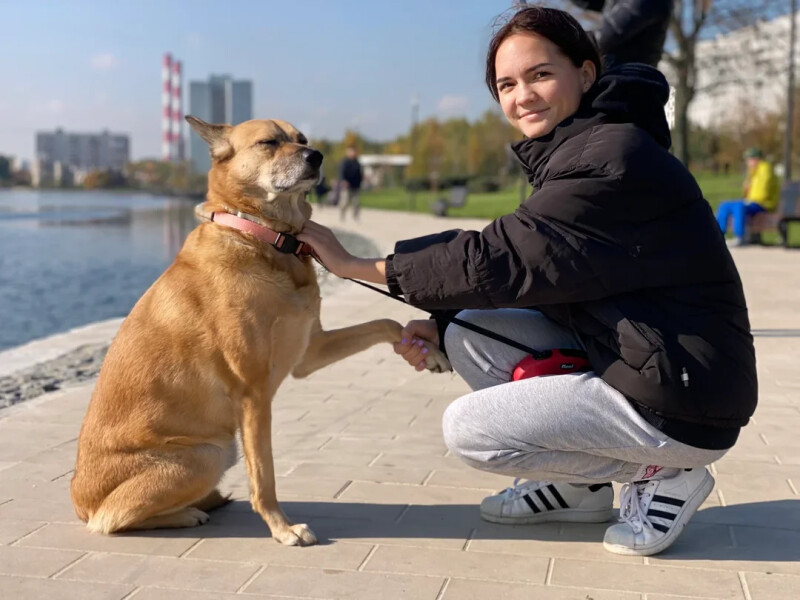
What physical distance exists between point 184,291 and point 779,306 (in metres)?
7.47

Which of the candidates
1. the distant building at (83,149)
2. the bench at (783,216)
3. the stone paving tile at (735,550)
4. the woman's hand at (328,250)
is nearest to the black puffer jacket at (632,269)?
the woman's hand at (328,250)

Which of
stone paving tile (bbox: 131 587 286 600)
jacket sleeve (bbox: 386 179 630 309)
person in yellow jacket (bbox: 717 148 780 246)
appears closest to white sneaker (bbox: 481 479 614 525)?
jacket sleeve (bbox: 386 179 630 309)

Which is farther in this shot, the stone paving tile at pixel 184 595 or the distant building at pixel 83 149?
the distant building at pixel 83 149

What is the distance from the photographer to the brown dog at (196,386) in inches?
127

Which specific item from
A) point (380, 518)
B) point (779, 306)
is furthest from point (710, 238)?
point (779, 306)

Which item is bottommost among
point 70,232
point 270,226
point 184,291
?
point 70,232

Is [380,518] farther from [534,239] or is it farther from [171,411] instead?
[534,239]

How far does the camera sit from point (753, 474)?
4059mm

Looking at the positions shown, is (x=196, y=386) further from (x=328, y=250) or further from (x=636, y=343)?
(x=636, y=343)

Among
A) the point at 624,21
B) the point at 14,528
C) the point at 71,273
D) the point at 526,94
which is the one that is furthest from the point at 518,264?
the point at 71,273

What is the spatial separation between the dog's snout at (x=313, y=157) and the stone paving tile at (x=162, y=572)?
62.4 inches

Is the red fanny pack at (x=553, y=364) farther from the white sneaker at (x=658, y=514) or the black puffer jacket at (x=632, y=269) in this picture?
the white sneaker at (x=658, y=514)

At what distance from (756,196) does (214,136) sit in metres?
14.3

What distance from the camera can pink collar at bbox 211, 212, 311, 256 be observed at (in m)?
3.38
